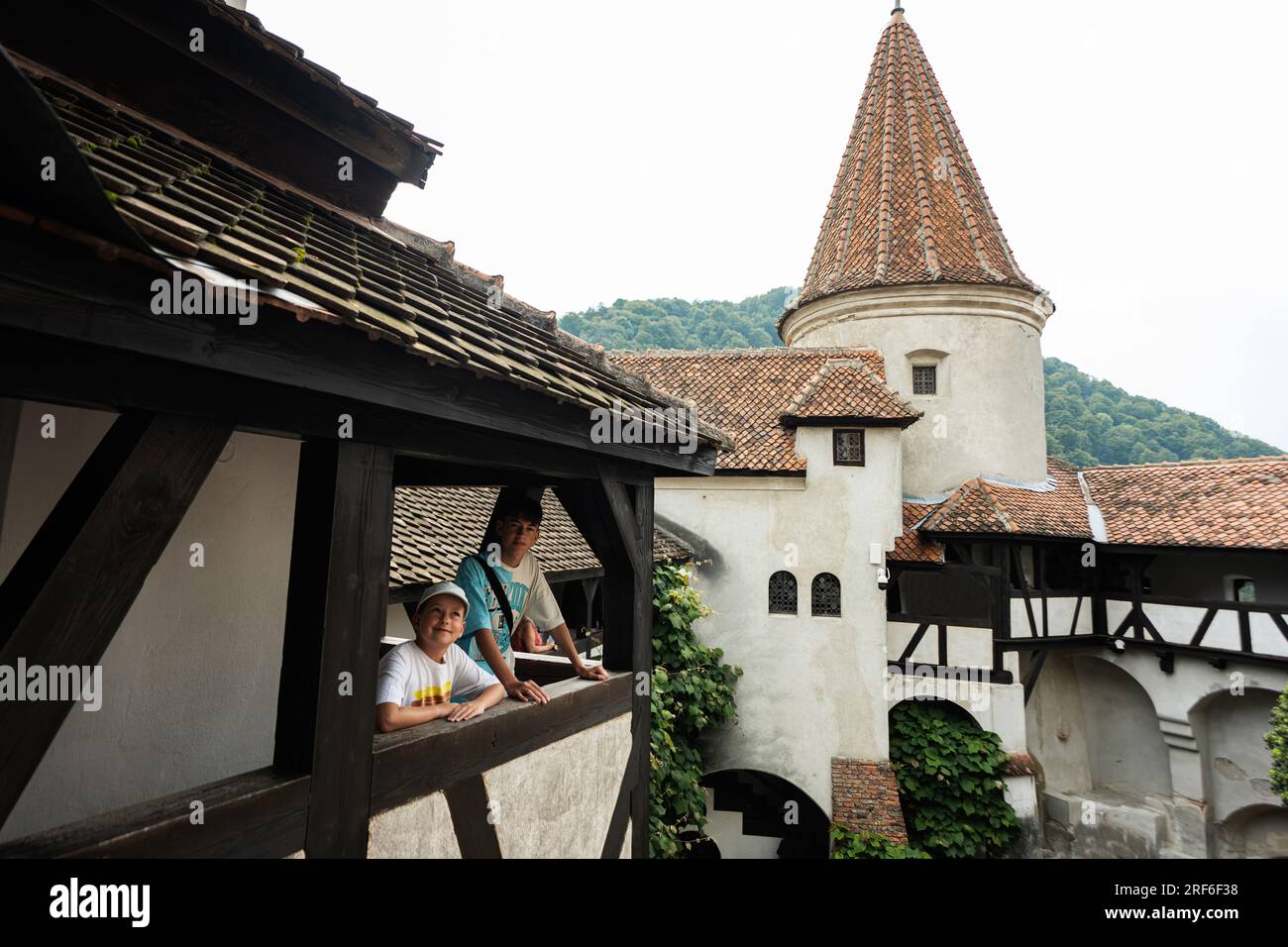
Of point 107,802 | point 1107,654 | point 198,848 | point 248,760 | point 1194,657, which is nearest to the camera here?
point 198,848

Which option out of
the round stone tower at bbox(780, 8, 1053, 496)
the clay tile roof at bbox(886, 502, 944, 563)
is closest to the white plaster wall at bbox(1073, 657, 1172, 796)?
the round stone tower at bbox(780, 8, 1053, 496)

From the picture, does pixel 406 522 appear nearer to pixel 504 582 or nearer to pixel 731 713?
pixel 504 582

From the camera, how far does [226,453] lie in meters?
3.47

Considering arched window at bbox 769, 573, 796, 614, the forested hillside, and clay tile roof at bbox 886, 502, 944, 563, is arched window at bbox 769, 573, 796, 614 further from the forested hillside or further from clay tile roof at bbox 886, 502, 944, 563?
the forested hillside

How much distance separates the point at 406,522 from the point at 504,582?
10.3 feet

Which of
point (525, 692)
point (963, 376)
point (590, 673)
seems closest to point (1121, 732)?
point (963, 376)

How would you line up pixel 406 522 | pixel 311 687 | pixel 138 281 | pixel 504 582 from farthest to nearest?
pixel 406 522
pixel 504 582
pixel 311 687
pixel 138 281

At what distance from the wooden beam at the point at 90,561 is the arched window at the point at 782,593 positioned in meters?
11.6

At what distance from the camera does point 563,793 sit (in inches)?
135

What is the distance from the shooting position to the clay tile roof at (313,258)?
1.81 m

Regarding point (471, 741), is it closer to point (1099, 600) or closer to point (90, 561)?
point (90, 561)

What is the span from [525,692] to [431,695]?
1.34 feet

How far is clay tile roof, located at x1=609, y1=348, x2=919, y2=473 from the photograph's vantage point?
1258cm

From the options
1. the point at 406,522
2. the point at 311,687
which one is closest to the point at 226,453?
the point at 311,687
